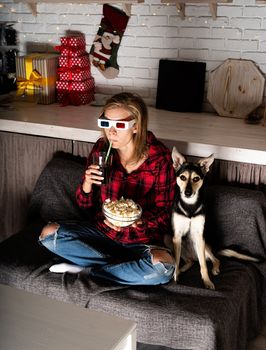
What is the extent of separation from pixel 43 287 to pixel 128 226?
41 cm

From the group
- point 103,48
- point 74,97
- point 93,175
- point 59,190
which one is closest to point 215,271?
point 93,175

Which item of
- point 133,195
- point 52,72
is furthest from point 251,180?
point 52,72

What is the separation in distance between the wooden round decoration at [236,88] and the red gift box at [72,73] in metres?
0.73

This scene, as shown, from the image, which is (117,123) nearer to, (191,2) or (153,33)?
(191,2)

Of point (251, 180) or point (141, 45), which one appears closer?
point (251, 180)

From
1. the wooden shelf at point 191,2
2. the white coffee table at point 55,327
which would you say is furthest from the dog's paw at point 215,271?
the wooden shelf at point 191,2

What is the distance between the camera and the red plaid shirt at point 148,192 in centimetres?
218

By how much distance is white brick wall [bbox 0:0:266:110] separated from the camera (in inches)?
107

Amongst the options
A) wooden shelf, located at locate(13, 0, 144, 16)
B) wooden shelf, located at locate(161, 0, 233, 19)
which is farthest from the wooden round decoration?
wooden shelf, located at locate(13, 0, 144, 16)

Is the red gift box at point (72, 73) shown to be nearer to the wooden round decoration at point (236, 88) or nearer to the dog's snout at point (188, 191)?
the wooden round decoration at point (236, 88)

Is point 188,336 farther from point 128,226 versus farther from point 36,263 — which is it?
point 36,263

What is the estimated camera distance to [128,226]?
211 cm

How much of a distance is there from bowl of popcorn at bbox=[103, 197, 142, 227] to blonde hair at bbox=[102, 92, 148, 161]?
8.5 inches

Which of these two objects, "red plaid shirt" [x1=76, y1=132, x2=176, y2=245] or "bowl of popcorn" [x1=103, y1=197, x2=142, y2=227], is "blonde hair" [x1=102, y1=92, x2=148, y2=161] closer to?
"red plaid shirt" [x1=76, y1=132, x2=176, y2=245]
